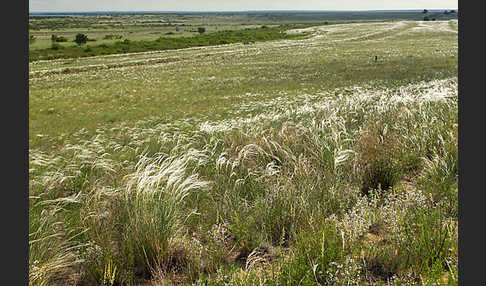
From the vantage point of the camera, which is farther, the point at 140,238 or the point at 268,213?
the point at 268,213

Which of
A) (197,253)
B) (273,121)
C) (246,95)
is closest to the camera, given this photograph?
(197,253)

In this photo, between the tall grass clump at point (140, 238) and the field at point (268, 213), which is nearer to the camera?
the field at point (268, 213)

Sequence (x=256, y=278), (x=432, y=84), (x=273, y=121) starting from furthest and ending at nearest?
(x=432, y=84) → (x=273, y=121) → (x=256, y=278)

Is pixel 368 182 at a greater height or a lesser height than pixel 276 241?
greater

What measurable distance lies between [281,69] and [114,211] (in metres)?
28.6

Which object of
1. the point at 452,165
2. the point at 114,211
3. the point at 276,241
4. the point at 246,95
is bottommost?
the point at 276,241

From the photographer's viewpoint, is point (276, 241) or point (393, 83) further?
point (393, 83)

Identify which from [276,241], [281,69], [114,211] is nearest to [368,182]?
[276,241]

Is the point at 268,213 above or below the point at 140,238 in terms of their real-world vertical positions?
above

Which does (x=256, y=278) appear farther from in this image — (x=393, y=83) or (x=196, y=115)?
(x=393, y=83)

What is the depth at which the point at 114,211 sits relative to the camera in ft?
14.9

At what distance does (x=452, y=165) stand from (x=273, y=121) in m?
6.75

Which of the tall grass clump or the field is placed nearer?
the field

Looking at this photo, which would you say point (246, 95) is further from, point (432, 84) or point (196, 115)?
point (432, 84)
